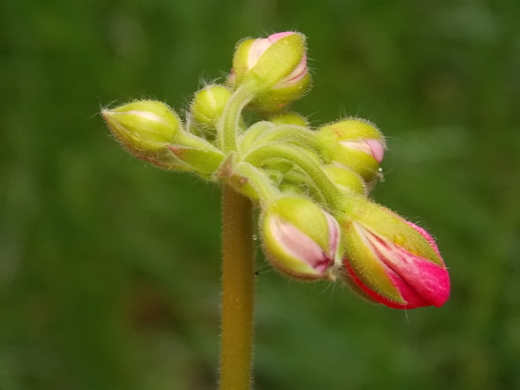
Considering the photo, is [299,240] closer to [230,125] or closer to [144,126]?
[230,125]

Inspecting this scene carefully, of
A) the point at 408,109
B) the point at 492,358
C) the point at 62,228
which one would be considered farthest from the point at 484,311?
the point at 62,228

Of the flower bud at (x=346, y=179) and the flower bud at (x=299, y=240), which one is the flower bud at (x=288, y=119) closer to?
the flower bud at (x=346, y=179)

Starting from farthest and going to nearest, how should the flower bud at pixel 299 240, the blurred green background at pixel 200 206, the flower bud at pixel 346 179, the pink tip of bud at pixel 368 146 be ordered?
the blurred green background at pixel 200 206 → the pink tip of bud at pixel 368 146 → the flower bud at pixel 346 179 → the flower bud at pixel 299 240

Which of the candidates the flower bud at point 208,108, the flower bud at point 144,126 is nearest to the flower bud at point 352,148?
the flower bud at point 208,108

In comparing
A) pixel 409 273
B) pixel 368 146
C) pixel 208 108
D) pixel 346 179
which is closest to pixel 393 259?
pixel 409 273

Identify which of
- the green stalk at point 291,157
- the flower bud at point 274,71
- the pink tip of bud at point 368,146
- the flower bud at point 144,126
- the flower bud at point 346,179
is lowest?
the green stalk at point 291,157
